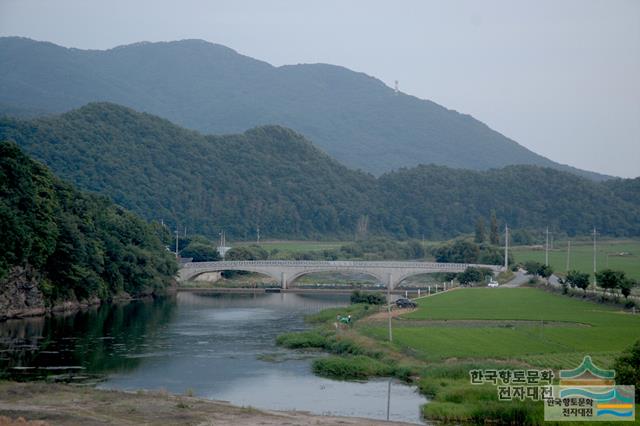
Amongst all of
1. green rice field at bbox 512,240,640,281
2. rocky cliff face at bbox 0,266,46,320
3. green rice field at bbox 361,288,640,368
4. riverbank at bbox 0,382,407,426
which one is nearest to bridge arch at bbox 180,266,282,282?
green rice field at bbox 361,288,640,368

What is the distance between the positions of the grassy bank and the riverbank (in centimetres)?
421

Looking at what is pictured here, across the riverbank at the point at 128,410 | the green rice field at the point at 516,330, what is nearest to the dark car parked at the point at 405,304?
the green rice field at the point at 516,330

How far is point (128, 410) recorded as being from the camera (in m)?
32.6

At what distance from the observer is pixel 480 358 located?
138ft

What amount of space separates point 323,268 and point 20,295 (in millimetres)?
40593

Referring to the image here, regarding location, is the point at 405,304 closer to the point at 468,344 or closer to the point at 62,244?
the point at 468,344

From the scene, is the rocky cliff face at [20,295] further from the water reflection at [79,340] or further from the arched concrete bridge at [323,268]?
the arched concrete bridge at [323,268]

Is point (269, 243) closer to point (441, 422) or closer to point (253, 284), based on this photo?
point (253, 284)

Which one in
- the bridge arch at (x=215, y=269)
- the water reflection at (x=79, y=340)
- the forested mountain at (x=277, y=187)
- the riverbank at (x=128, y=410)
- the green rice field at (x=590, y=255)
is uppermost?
the forested mountain at (x=277, y=187)

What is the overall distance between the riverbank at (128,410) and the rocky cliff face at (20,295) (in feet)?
90.8

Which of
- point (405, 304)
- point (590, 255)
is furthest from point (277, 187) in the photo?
point (405, 304)

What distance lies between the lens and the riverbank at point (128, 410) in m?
31.0

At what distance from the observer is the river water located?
120 feet

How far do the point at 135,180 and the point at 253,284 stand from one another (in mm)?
56972
